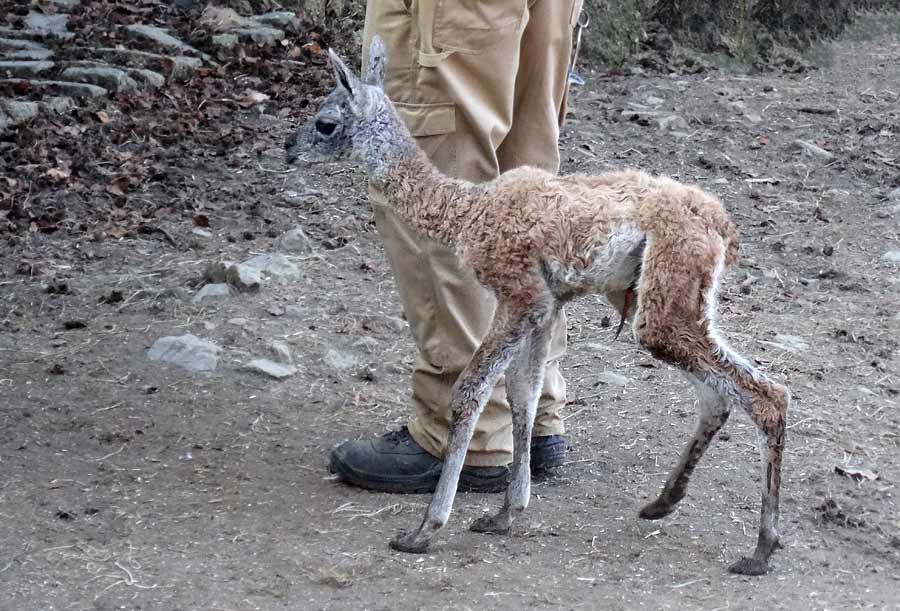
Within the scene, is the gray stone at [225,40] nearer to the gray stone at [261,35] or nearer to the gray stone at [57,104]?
the gray stone at [261,35]

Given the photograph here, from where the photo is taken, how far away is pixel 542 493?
4.66 m

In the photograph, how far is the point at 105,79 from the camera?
28.8 ft

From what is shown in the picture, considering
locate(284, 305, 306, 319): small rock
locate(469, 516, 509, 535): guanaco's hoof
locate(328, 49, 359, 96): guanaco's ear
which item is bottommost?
locate(469, 516, 509, 535): guanaco's hoof

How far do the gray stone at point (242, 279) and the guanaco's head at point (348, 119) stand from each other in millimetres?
2167

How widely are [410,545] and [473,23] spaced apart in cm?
177

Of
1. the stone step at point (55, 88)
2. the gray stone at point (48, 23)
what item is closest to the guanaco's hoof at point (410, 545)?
the stone step at point (55, 88)

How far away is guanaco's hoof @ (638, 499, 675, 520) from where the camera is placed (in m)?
4.38

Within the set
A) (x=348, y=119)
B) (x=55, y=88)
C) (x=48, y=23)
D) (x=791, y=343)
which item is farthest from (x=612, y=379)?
(x=48, y=23)

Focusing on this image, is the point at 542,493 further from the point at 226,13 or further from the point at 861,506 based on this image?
the point at 226,13

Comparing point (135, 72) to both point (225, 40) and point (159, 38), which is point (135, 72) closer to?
point (159, 38)

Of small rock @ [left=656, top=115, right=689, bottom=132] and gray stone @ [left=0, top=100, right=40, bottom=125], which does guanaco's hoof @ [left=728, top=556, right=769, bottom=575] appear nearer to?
small rock @ [left=656, top=115, right=689, bottom=132]

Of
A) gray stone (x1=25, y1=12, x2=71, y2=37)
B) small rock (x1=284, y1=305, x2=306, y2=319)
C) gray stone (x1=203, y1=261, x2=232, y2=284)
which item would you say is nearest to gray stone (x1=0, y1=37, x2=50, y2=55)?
gray stone (x1=25, y1=12, x2=71, y2=37)

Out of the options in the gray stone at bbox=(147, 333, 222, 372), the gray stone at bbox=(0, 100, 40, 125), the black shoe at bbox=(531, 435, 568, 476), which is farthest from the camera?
the gray stone at bbox=(0, 100, 40, 125)

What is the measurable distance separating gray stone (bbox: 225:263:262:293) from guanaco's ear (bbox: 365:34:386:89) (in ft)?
A: 8.04
